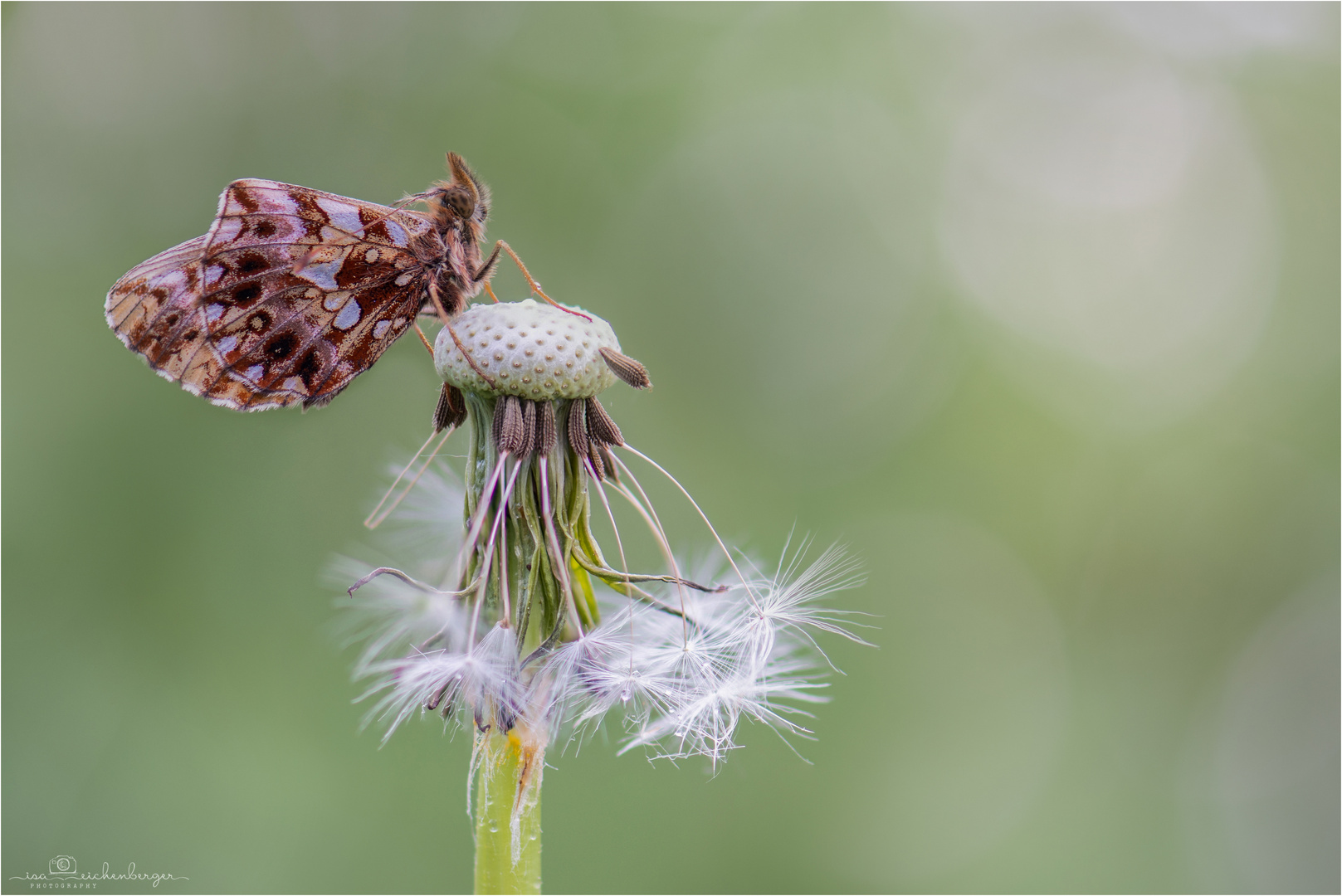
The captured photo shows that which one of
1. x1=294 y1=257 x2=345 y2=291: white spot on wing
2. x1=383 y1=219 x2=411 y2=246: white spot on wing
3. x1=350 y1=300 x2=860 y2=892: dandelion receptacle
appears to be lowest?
x1=350 y1=300 x2=860 y2=892: dandelion receptacle

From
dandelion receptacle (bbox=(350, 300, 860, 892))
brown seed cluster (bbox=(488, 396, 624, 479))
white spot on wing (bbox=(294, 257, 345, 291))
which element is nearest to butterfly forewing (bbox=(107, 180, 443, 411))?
white spot on wing (bbox=(294, 257, 345, 291))

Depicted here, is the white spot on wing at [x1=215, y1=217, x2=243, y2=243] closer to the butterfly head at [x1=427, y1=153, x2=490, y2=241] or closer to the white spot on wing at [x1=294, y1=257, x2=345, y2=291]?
the white spot on wing at [x1=294, y1=257, x2=345, y2=291]

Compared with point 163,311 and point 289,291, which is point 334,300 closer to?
point 289,291

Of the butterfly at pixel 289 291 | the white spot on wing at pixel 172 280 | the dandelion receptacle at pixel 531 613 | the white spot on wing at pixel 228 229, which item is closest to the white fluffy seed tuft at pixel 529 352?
the dandelion receptacle at pixel 531 613

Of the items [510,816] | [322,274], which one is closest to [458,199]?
[322,274]

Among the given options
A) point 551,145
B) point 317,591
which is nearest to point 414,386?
point 317,591

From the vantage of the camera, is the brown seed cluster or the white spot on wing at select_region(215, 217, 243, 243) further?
the white spot on wing at select_region(215, 217, 243, 243)
